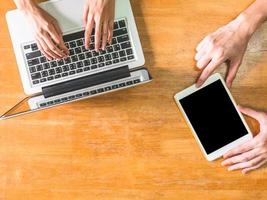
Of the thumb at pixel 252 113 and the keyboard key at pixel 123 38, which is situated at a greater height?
the keyboard key at pixel 123 38

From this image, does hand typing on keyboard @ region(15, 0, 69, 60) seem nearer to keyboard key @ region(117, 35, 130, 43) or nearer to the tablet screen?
keyboard key @ region(117, 35, 130, 43)

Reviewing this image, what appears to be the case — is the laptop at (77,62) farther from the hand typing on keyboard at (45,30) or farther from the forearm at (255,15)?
the forearm at (255,15)

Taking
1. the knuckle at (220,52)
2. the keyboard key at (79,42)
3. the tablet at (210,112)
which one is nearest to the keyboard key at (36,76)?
the keyboard key at (79,42)

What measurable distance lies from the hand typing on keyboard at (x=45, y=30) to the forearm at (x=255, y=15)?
453mm

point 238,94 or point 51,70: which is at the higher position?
point 51,70

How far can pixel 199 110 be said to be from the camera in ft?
4.06

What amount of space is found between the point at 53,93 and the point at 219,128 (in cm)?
42

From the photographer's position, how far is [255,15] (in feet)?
4.05

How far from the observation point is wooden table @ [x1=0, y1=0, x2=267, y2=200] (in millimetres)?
1248

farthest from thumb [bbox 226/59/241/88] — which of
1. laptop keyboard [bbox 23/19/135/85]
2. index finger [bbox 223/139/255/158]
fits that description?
laptop keyboard [bbox 23/19/135/85]

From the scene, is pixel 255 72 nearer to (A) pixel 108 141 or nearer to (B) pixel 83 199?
(A) pixel 108 141

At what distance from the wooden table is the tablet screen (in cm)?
3

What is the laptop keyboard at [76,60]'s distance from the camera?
48.2 inches

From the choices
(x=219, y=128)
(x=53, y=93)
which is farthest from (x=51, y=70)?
(x=219, y=128)
